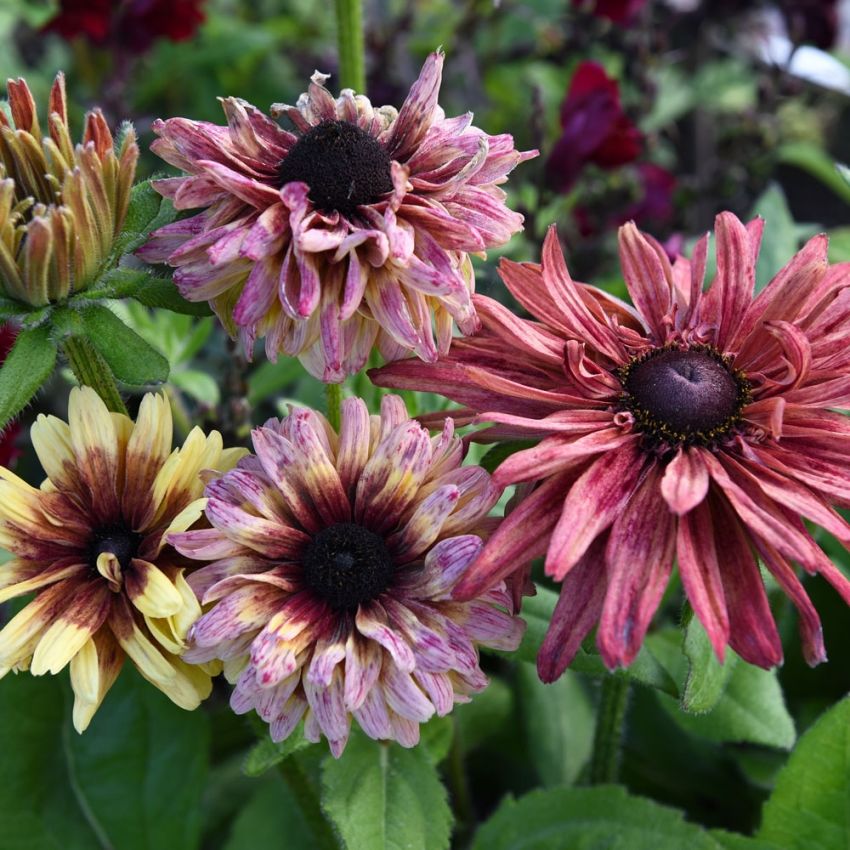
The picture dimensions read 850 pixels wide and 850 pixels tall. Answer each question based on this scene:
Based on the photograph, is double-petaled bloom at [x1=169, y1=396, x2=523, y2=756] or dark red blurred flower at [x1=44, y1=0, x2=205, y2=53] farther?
dark red blurred flower at [x1=44, y1=0, x2=205, y2=53]

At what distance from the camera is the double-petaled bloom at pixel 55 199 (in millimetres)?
519

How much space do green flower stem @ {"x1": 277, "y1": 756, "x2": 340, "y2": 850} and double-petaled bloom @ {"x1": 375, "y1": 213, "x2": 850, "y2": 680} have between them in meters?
0.29

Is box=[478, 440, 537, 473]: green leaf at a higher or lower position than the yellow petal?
higher

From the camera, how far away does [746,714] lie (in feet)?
2.51

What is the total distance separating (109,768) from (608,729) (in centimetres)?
40

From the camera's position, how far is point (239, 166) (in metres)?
0.54

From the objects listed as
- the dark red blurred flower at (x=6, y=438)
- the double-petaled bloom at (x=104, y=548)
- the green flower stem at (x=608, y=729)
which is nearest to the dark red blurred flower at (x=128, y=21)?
the dark red blurred flower at (x=6, y=438)

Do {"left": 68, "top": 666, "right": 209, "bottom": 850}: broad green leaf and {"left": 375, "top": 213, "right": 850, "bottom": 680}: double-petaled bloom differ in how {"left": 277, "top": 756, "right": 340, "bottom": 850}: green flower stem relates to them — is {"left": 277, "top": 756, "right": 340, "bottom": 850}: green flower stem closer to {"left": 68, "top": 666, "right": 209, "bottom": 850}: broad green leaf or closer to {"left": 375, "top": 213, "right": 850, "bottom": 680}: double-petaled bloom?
{"left": 68, "top": 666, "right": 209, "bottom": 850}: broad green leaf

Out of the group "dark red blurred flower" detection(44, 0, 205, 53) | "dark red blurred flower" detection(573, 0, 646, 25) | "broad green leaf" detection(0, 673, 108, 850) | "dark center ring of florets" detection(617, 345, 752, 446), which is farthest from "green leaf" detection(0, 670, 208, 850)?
"dark red blurred flower" detection(573, 0, 646, 25)

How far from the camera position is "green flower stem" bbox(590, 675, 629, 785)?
2.51ft

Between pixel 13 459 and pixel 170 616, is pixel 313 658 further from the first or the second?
pixel 13 459

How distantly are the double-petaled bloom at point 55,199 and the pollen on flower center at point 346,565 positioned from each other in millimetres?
185

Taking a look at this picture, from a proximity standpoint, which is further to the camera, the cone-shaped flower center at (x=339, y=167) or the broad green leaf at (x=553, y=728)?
the broad green leaf at (x=553, y=728)

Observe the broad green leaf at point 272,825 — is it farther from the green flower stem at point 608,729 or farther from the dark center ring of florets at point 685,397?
the dark center ring of florets at point 685,397
